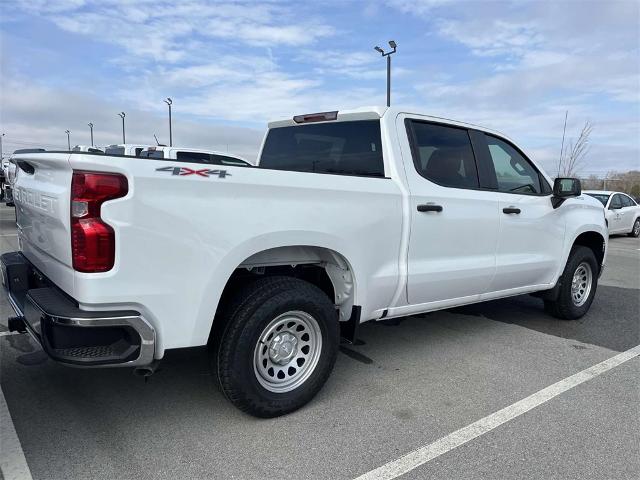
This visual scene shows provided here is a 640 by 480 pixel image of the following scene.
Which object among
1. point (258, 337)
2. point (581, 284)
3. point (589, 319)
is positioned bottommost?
point (589, 319)

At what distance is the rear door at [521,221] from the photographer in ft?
14.8

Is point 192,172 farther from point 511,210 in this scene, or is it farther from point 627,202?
point 627,202

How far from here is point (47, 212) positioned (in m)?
2.78

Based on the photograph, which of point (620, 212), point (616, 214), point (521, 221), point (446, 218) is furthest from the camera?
point (620, 212)

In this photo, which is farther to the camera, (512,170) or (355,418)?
(512,170)

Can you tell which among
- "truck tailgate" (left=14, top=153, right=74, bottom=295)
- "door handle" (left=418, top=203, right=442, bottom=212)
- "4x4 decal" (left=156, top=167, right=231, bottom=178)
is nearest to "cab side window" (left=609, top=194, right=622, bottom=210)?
"door handle" (left=418, top=203, right=442, bottom=212)

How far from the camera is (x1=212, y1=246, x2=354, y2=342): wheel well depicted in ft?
10.3

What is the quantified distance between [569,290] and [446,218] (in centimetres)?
237

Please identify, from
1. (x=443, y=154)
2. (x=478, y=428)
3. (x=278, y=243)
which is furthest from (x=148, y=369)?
(x=443, y=154)

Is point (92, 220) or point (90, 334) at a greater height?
point (92, 220)

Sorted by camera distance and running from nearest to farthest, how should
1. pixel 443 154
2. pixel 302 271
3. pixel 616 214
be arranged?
pixel 302 271 → pixel 443 154 → pixel 616 214

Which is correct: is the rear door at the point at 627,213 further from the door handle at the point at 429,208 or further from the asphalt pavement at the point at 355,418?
the door handle at the point at 429,208

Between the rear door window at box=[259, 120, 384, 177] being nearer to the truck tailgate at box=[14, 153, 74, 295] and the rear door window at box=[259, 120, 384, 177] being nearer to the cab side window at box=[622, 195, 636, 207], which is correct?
the truck tailgate at box=[14, 153, 74, 295]

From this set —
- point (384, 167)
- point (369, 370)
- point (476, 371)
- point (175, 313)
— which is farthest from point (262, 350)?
point (476, 371)
